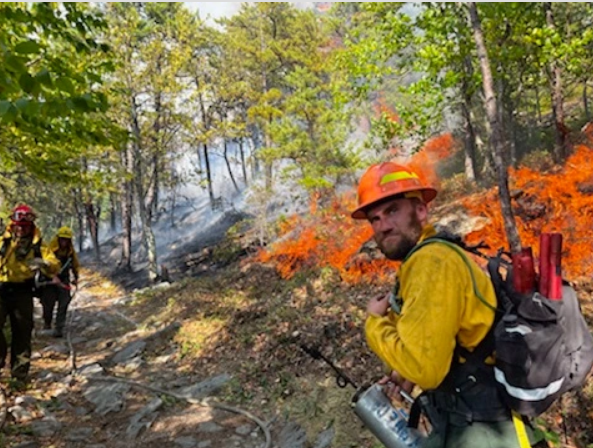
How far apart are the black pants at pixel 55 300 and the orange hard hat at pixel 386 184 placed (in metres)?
9.76

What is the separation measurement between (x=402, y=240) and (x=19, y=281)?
20.8 feet

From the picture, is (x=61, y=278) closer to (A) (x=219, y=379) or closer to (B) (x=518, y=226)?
(A) (x=219, y=379)

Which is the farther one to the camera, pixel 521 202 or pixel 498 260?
pixel 521 202

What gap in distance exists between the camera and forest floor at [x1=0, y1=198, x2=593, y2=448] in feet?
17.6

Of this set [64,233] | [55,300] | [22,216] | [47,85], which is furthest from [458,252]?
[55,300]

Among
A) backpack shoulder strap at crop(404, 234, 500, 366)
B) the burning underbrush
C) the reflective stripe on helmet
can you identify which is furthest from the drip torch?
the burning underbrush

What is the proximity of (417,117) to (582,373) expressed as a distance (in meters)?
9.29

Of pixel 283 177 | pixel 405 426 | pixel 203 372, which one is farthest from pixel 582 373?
pixel 283 177

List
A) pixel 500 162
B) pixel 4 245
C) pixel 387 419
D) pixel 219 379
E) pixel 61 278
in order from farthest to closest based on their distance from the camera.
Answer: pixel 61 278 → pixel 219 379 → pixel 500 162 → pixel 4 245 → pixel 387 419

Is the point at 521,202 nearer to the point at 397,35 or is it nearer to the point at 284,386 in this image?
the point at 397,35

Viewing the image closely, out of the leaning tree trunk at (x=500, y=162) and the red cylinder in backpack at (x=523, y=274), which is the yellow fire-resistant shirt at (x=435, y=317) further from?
the leaning tree trunk at (x=500, y=162)

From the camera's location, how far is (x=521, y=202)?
35.8ft

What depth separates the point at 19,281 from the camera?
20.5ft

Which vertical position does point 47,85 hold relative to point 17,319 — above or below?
above
